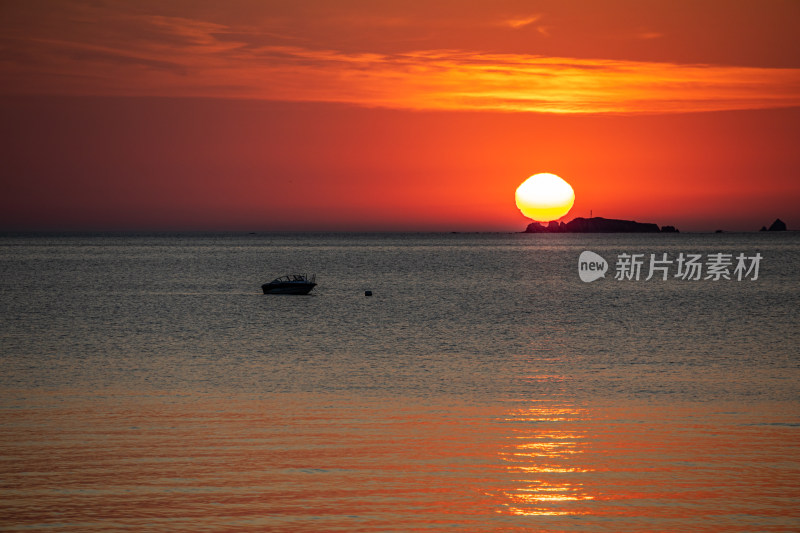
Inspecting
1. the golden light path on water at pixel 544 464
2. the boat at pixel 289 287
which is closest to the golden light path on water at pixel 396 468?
the golden light path on water at pixel 544 464

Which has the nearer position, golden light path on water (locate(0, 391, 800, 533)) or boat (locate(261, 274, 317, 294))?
golden light path on water (locate(0, 391, 800, 533))

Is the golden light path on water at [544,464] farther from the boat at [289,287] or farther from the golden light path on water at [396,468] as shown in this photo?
the boat at [289,287]

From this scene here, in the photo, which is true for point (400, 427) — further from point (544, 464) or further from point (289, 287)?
point (289, 287)

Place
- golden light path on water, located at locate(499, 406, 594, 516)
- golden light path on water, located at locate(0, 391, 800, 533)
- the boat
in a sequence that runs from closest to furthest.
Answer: golden light path on water, located at locate(0, 391, 800, 533) → golden light path on water, located at locate(499, 406, 594, 516) → the boat

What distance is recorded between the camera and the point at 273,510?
1567 centimetres

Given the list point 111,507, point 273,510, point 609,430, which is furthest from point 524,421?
point 111,507

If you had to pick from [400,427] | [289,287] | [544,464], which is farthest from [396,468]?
[289,287]

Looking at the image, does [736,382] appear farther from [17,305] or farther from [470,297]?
[17,305]

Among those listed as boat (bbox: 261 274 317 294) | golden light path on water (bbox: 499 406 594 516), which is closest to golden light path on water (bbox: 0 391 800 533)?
golden light path on water (bbox: 499 406 594 516)

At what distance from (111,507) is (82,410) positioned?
34.9 feet

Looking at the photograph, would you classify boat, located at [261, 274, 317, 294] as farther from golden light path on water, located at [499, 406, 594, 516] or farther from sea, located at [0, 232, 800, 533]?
golden light path on water, located at [499, 406, 594, 516]

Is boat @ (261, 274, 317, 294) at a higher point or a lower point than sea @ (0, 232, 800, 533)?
higher

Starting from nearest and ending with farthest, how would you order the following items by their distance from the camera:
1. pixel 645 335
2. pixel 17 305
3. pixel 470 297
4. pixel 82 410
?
pixel 82 410 < pixel 645 335 < pixel 17 305 < pixel 470 297

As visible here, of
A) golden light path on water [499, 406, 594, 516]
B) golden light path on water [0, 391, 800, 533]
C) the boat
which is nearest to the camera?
golden light path on water [0, 391, 800, 533]
